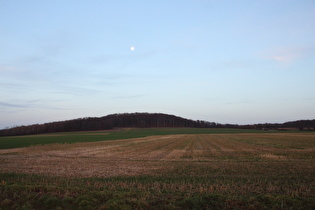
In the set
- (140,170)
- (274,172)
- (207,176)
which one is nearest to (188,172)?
(207,176)

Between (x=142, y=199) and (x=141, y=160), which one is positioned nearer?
(x=142, y=199)

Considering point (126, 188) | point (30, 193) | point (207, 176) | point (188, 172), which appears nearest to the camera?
point (30, 193)

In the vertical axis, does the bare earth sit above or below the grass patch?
below

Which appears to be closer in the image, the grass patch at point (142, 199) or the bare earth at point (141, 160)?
the grass patch at point (142, 199)

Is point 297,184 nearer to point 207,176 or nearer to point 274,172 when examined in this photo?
point 274,172

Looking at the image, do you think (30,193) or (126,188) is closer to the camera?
(30,193)

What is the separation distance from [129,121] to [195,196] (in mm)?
163719

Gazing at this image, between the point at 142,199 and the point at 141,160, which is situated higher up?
the point at 142,199

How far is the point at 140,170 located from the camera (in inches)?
663

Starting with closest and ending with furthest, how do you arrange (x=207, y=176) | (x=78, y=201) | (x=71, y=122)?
1. (x=78, y=201)
2. (x=207, y=176)
3. (x=71, y=122)

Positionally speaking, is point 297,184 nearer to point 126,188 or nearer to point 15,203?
point 126,188

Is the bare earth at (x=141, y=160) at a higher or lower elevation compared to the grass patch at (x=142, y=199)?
lower

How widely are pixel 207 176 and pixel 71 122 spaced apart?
461 ft

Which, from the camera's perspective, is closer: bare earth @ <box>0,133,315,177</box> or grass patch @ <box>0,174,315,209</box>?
grass patch @ <box>0,174,315,209</box>
